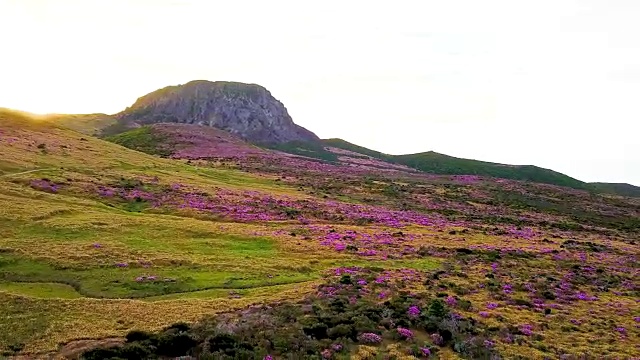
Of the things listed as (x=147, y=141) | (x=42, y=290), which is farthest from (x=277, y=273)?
(x=147, y=141)

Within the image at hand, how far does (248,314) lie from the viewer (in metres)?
31.6

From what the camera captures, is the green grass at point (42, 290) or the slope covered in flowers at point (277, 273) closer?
the slope covered in flowers at point (277, 273)

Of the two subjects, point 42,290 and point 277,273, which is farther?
point 277,273

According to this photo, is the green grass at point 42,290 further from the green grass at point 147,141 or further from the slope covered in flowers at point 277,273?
the green grass at point 147,141

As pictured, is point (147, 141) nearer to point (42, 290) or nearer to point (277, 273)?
point (277, 273)

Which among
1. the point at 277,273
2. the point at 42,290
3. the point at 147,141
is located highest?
the point at 147,141

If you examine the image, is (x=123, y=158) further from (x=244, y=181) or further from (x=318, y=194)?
(x=318, y=194)

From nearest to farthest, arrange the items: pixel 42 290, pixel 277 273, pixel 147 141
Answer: pixel 42 290, pixel 277 273, pixel 147 141

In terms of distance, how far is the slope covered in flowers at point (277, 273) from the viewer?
28.3m

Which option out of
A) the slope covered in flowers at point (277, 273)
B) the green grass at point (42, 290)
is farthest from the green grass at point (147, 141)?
the green grass at point (42, 290)

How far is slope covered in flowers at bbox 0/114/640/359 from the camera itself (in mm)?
28344

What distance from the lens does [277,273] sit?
43188mm

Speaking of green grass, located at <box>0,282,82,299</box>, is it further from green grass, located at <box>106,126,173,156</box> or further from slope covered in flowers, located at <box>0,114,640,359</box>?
green grass, located at <box>106,126,173,156</box>

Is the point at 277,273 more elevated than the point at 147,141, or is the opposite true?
the point at 147,141
